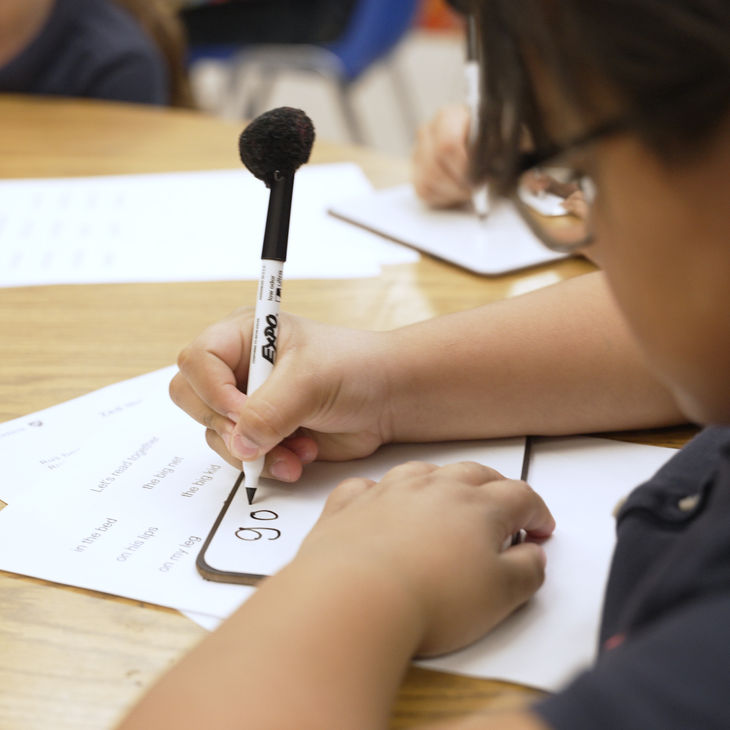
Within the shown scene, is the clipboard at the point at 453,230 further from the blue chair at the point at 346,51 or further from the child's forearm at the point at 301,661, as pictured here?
the blue chair at the point at 346,51

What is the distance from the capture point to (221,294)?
84cm

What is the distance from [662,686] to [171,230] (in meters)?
0.76

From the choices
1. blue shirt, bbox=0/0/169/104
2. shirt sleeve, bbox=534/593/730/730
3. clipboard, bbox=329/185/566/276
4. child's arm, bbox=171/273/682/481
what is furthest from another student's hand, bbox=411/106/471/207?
blue shirt, bbox=0/0/169/104

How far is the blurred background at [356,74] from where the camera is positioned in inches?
108

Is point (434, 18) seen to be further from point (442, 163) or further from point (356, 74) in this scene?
point (442, 163)

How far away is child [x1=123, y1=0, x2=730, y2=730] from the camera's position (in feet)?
1.03

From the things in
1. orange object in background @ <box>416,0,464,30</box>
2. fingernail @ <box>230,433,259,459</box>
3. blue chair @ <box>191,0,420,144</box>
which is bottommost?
orange object in background @ <box>416,0,464,30</box>

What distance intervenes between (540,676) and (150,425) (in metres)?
0.33

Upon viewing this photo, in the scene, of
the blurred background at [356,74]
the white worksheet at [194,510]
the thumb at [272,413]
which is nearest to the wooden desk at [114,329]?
→ the white worksheet at [194,510]

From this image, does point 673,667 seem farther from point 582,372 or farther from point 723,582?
point 582,372

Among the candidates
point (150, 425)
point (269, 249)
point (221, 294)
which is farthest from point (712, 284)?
point (221, 294)

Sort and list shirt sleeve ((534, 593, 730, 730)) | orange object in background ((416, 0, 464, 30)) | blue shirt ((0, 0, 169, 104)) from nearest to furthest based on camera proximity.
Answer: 1. shirt sleeve ((534, 593, 730, 730))
2. blue shirt ((0, 0, 169, 104))
3. orange object in background ((416, 0, 464, 30))

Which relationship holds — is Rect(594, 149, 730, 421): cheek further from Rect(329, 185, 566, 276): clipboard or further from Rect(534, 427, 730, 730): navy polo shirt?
Rect(329, 185, 566, 276): clipboard

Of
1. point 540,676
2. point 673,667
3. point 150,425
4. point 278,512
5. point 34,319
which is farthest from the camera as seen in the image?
point 34,319
